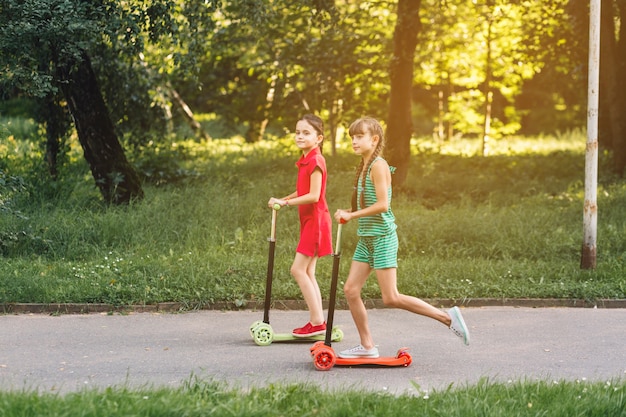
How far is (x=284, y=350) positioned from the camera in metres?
7.30

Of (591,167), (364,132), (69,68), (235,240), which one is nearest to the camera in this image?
(364,132)

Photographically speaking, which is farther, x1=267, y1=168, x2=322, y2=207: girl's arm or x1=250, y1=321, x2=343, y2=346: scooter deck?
x1=250, y1=321, x2=343, y2=346: scooter deck

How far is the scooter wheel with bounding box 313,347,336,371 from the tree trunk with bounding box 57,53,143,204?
24.7 feet

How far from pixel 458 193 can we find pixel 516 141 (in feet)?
46.0

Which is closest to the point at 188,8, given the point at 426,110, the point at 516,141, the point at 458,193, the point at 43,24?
the point at 43,24

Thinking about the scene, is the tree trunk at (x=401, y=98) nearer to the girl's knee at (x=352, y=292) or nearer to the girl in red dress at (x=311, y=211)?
the girl in red dress at (x=311, y=211)

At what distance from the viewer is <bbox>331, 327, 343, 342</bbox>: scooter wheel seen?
7.59 meters

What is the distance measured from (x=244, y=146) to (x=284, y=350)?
16794mm

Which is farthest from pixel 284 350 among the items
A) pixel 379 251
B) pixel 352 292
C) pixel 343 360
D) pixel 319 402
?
pixel 319 402

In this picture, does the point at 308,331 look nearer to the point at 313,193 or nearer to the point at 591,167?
the point at 313,193

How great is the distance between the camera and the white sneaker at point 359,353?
6.84 meters

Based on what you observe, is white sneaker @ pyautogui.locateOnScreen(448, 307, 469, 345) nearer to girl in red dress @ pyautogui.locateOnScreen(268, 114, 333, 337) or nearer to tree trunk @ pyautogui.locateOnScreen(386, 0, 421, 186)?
girl in red dress @ pyautogui.locateOnScreen(268, 114, 333, 337)

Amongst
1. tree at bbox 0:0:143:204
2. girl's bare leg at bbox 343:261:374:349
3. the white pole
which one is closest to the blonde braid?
girl's bare leg at bbox 343:261:374:349

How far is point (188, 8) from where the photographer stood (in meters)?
13.1
